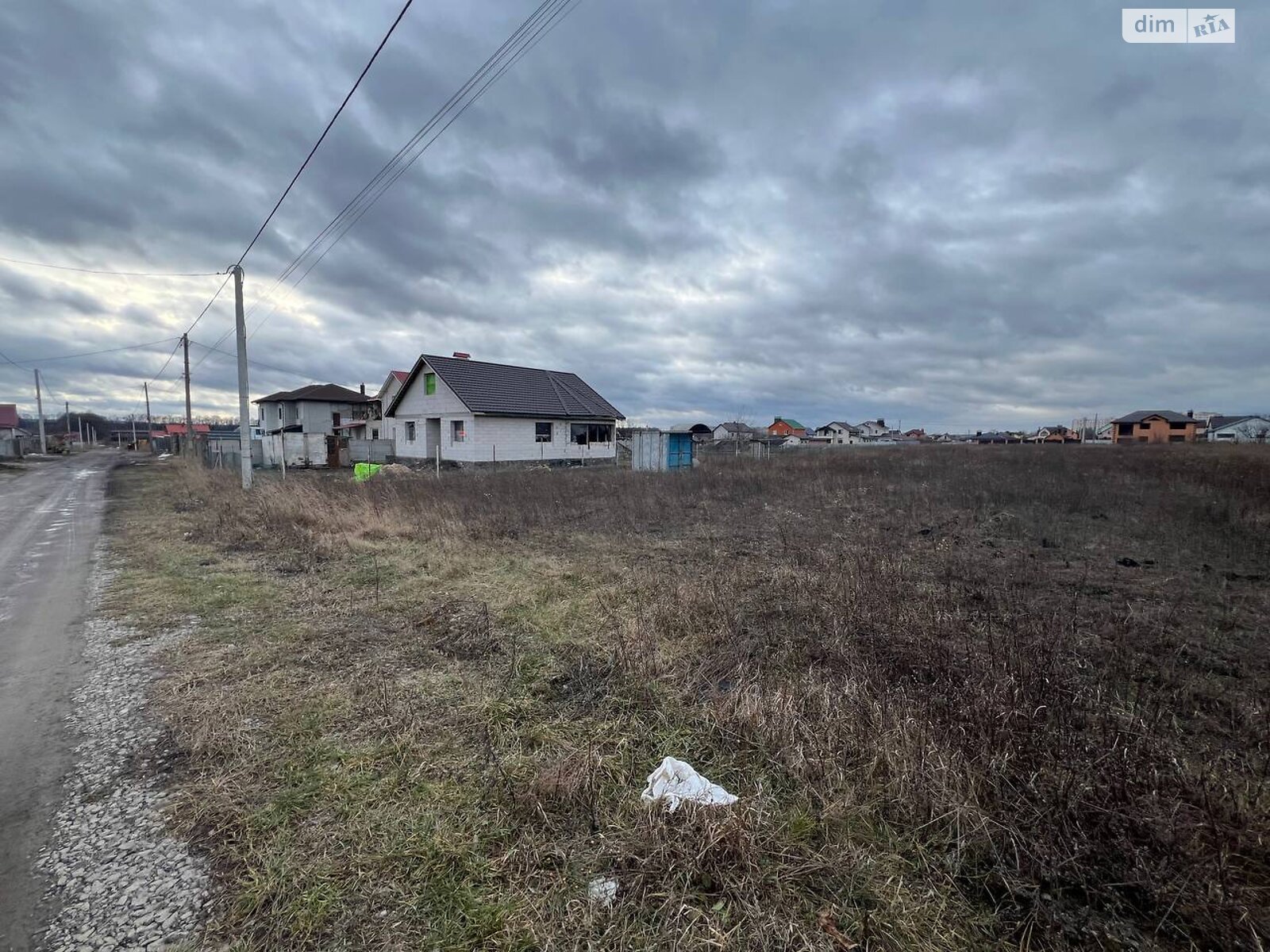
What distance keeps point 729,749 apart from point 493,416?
76.7 ft

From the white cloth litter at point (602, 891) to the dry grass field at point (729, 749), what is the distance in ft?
0.12

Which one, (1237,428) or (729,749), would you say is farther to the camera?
(1237,428)

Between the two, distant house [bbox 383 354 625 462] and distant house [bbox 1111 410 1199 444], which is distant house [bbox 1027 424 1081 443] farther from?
distant house [bbox 383 354 625 462]

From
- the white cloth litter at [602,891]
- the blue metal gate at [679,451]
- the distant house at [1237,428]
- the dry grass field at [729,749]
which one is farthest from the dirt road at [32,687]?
the distant house at [1237,428]

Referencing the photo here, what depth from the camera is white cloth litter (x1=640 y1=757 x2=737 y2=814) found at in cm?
233

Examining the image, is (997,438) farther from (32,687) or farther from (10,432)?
(10,432)

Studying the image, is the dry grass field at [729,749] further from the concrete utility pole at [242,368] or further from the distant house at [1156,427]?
the distant house at [1156,427]

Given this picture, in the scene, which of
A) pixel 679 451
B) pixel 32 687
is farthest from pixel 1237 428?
pixel 32 687

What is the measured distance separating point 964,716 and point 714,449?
34.0 m

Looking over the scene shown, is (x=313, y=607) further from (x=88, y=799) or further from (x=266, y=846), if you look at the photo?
(x=266, y=846)

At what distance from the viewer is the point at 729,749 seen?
2.86 meters

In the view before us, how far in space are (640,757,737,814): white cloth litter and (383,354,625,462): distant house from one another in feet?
75.0

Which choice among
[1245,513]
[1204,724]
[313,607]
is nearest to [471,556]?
[313,607]

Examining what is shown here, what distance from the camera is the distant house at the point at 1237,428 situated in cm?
5525
